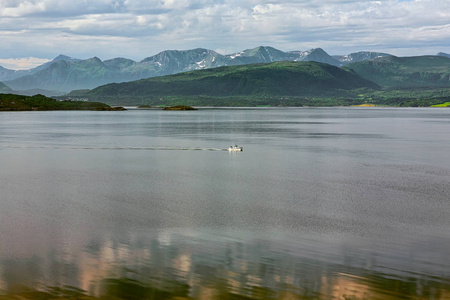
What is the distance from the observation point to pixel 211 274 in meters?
19.5

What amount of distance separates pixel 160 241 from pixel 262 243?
511 centimetres

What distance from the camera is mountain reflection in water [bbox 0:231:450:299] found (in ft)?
58.1

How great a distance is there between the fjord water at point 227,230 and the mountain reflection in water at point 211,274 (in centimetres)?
8

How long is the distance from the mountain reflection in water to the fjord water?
0.08m

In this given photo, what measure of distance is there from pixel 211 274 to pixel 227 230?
6544mm

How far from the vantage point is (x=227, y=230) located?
25984 millimetres

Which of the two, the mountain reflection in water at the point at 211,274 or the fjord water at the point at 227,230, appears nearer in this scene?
the mountain reflection in water at the point at 211,274

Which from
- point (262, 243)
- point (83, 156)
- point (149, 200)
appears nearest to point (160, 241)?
point (262, 243)

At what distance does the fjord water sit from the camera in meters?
18.6

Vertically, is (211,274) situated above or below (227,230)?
below

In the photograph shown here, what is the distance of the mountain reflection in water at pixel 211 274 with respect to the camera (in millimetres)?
17703

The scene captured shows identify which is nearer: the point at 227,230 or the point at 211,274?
the point at 211,274

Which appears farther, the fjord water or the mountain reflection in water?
the fjord water

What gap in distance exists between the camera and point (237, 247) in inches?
904
